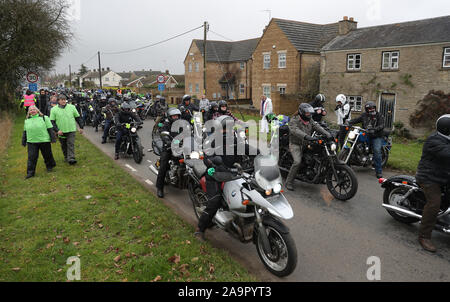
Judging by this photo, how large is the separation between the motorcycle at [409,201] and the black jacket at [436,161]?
0.35 metres

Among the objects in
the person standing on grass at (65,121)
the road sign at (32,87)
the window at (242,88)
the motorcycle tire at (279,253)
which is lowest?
the motorcycle tire at (279,253)

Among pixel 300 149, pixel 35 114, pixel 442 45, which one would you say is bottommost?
pixel 300 149

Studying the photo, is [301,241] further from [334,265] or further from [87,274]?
[87,274]

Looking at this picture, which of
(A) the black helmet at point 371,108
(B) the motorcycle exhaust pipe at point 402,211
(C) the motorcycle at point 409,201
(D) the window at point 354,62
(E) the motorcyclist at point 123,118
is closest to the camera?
(C) the motorcycle at point 409,201

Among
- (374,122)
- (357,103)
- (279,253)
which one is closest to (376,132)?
(374,122)

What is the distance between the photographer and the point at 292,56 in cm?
3112

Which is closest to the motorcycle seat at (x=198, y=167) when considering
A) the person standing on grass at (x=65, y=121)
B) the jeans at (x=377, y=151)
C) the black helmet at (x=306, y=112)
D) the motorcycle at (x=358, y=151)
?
the black helmet at (x=306, y=112)

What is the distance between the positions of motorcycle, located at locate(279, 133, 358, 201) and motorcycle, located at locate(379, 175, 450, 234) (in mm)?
842

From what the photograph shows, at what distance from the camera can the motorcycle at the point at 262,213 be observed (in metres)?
4.05

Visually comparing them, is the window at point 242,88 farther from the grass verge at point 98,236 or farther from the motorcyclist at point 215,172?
the motorcyclist at point 215,172

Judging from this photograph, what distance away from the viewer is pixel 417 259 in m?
4.65

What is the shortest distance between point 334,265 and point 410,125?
20.1 meters

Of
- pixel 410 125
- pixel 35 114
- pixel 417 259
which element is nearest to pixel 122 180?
pixel 35 114

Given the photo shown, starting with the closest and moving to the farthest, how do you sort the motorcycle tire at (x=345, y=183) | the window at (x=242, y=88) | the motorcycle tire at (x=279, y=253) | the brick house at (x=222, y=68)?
the motorcycle tire at (x=279, y=253)
the motorcycle tire at (x=345, y=183)
the brick house at (x=222, y=68)
the window at (x=242, y=88)
